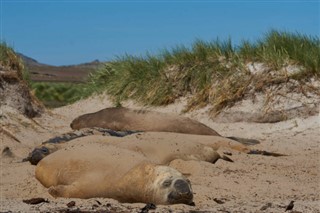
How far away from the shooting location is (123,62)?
1644 centimetres

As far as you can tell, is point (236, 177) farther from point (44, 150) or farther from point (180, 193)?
point (44, 150)

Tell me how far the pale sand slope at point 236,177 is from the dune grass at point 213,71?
1.26 metres

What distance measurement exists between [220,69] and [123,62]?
11.4 ft

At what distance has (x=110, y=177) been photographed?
6359 mm

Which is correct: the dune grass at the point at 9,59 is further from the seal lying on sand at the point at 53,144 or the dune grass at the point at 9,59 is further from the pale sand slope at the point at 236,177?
the seal lying on sand at the point at 53,144

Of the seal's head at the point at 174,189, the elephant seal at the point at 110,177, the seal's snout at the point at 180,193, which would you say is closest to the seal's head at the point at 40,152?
the elephant seal at the point at 110,177

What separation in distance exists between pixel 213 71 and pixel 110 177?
7613 millimetres

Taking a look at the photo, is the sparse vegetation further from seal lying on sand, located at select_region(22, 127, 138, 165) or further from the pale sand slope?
seal lying on sand, located at select_region(22, 127, 138, 165)

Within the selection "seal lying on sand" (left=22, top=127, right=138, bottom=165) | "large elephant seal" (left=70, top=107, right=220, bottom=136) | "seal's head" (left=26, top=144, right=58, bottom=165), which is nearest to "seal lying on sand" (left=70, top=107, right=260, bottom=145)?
"large elephant seal" (left=70, top=107, right=220, bottom=136)

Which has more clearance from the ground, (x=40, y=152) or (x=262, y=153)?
(x=40, y=152)

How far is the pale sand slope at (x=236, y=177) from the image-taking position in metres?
6.04

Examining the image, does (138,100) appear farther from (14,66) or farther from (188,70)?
(14,66)

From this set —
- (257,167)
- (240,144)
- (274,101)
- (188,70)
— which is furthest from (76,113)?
(257,167)

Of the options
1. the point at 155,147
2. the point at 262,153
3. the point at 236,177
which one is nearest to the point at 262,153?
the point at 262,153
